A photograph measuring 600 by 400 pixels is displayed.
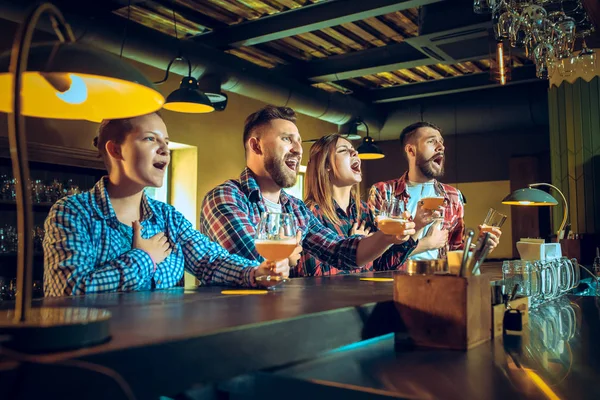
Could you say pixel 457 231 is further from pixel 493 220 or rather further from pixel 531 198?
pixel 493 220

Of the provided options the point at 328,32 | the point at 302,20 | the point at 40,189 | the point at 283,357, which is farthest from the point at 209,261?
the point at 328,32

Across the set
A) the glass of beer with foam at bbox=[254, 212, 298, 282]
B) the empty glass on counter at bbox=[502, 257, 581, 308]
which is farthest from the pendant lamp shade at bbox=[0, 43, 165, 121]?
the empty glass on counter at bbox=[502, 257, 581, 308]

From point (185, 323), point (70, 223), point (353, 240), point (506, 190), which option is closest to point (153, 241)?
point (70, 223)

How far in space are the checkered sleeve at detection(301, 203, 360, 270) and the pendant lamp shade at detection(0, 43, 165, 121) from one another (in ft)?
4.48

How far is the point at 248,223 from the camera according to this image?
2434 millimetres

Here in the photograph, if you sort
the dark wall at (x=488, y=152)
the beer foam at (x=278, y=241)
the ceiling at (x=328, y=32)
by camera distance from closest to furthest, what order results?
the beer foam at (x=278, y=241), the ceiling at (x=328, y=32), the dark wall at (x=488, y=152)

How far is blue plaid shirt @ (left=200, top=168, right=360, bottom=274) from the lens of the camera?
2.39 meters

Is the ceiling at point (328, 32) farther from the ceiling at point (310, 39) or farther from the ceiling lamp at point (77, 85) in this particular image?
the ceiling lamp at point (77, 85)

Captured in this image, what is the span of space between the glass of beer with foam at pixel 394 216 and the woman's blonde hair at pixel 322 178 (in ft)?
4.01

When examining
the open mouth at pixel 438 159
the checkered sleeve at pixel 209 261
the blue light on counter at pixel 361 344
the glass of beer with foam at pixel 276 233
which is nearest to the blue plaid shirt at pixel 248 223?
the checkered sleeve at pixel 209 261

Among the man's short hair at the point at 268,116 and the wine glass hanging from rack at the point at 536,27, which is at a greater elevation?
the wine glass hanging from rack at the point at 536,27

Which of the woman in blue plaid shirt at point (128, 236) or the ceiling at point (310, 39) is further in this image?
the ceiling at point (310, 39)

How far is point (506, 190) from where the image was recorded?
9016 mm

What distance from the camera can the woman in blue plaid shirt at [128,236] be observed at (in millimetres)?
1826
